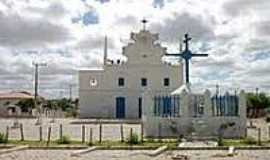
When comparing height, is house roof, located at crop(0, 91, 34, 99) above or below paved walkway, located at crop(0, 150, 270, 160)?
above

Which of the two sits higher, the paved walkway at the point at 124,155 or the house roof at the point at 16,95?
the house roof at the point at 16,95

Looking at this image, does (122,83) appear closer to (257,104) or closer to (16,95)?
(257,104)

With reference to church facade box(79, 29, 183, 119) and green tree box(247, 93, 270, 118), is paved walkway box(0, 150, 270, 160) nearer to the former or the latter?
church facade box(79, 29, 183, 119)

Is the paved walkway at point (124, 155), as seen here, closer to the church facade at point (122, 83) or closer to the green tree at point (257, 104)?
the church facade at point (122, 83)

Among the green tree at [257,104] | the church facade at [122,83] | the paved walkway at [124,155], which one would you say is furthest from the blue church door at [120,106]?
the paved walkway at [124,155]

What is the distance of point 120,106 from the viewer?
200 feet

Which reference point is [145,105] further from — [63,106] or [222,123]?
[63,106]

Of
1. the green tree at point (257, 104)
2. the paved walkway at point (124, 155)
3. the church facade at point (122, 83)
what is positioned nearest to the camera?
the paved walkway at point (124, 155)

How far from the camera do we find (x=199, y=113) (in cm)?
3070

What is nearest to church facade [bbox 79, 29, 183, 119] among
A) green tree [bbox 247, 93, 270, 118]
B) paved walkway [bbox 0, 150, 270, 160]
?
green tree [bbox 247, 93, 270, 118]

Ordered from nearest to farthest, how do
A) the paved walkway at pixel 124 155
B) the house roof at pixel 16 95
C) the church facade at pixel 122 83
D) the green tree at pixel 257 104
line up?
the paved walkway at pixel 124 155 → the church facade at pixel 122 83 → the green tree at pixel 257 104 → the house roof at pixel 16 95

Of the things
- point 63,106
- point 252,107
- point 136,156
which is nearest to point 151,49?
point 252,107

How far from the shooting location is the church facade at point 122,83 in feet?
199

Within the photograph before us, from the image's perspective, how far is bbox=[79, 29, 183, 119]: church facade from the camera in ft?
199
